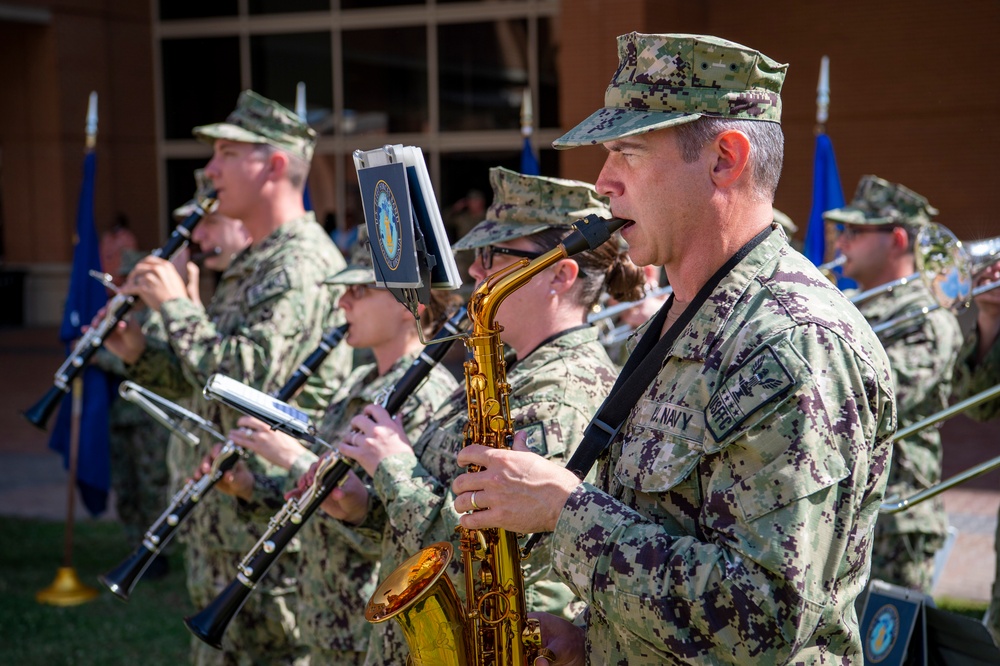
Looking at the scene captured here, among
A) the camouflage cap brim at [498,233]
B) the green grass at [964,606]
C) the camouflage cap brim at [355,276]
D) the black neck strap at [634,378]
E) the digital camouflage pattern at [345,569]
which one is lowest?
the green grass at [964,606]

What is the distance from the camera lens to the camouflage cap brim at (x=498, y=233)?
3072 millimetres

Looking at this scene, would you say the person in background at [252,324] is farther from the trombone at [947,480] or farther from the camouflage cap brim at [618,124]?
the camouflage cap brim at [618,124]

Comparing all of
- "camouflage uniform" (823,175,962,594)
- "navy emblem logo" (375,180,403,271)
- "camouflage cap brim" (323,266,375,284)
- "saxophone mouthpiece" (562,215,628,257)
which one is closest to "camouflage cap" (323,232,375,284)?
"camouflage cap brim" (323,266,375,284)

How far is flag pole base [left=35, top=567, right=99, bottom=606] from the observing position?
6957mm

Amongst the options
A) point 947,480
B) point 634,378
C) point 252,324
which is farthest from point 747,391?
point 252,324

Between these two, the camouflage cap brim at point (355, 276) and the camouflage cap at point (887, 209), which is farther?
the camouflage cap at point (887, 209)

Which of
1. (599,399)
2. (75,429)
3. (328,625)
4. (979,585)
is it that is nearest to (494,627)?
(599,399)

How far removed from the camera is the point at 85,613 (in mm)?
6820

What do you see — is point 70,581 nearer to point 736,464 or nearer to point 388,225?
point 388,225

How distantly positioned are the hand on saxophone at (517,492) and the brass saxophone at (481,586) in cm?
27

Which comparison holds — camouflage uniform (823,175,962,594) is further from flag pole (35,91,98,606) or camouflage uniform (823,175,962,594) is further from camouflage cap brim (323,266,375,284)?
flag pole (35,91,98,606)

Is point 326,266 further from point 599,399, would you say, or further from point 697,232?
point 697,232

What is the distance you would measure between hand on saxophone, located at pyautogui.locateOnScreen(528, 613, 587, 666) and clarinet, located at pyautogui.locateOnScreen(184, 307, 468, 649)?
1.00m

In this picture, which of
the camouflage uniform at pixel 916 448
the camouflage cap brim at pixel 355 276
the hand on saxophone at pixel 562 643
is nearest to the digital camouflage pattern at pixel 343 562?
the camouflage cap brim at pixel 355 276
